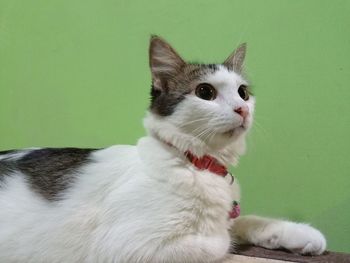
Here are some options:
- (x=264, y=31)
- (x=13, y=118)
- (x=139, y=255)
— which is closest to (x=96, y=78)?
(x=13, y=118)

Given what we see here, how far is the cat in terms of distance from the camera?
0.88m

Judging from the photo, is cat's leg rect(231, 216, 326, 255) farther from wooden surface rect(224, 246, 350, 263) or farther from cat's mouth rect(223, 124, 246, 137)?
cat's mouth rect(223, 124, 246, 137)

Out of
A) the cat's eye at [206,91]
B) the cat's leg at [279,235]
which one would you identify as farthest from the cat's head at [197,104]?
the cat's leg at [279,235]

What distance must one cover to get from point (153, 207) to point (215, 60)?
0.72 metres

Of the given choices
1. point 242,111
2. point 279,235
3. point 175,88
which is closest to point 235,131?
point 242,111

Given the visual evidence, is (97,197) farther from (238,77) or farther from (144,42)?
(144,42)

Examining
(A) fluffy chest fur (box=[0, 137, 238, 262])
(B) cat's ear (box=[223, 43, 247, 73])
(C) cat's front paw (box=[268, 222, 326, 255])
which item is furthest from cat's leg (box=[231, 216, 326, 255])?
(B) cat's ear (box=[223, 43, 247, 73])

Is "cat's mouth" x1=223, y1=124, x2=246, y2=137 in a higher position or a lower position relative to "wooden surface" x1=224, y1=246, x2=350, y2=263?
higher

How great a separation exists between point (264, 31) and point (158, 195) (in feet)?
2.48

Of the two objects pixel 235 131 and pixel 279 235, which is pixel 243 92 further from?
pixel 279 235

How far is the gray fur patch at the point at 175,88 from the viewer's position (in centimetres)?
97

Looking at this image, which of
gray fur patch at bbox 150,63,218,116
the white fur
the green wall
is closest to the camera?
the white fur

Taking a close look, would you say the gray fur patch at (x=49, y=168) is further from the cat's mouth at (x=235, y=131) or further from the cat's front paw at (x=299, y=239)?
the cat's front paw at (x=299, y=239)

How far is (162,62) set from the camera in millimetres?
1018
